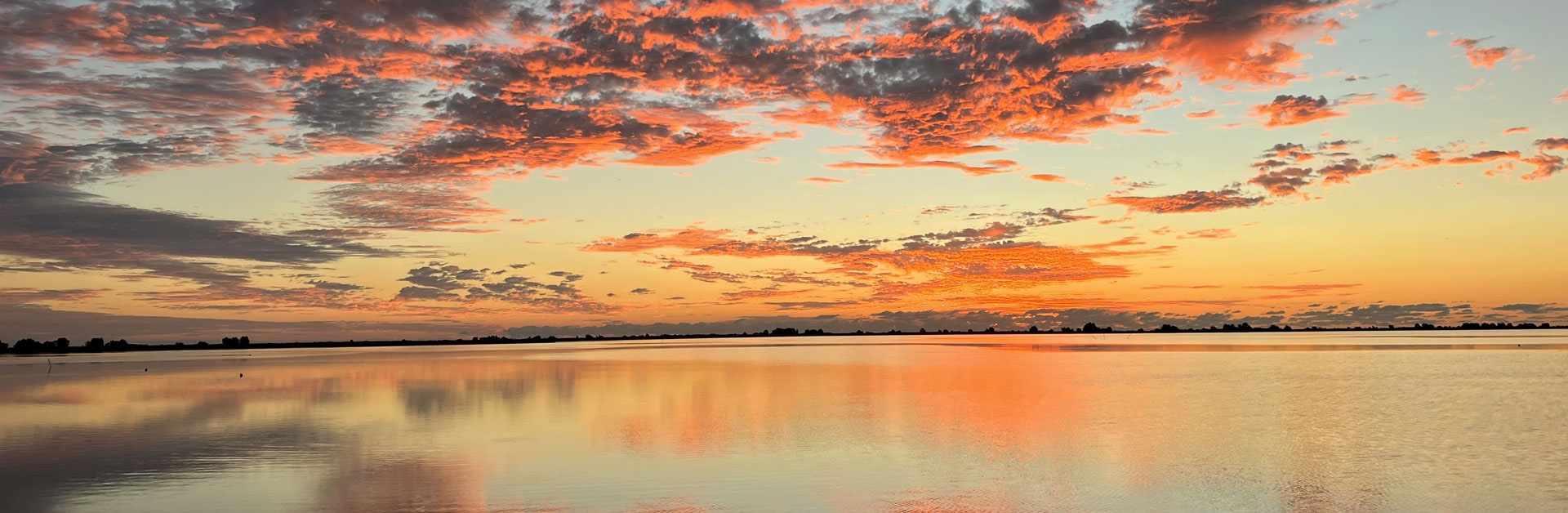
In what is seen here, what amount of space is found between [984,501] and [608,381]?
4130 cm

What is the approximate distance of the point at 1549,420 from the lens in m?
31.6

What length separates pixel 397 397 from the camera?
4525 cm

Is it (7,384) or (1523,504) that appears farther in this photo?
(7,384)

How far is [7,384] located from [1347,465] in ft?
233

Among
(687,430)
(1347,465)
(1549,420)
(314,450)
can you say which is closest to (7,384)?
(314,450)

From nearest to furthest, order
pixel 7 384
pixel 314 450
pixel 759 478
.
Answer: pixel 759 478 → pixel 314 450 → pixel 7 384

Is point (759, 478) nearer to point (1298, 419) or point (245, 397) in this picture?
point (1298, 419)

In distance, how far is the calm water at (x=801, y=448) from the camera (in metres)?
18.6

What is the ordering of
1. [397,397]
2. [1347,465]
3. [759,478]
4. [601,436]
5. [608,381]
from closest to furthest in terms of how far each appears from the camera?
1. [759,478]
2. [1347,465]
3. [601,436]
4. [397,397]
5. [608,381]

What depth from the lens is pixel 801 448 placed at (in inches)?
981

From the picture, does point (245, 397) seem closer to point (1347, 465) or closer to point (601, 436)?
point (601, 436)

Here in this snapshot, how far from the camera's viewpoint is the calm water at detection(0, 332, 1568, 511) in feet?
61.0

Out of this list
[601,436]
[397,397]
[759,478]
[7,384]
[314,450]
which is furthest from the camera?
[7,384]

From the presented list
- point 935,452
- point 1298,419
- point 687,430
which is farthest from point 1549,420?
point 687,430
